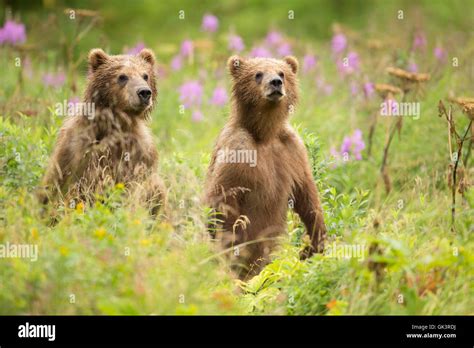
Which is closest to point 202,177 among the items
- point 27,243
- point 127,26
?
point 27,243

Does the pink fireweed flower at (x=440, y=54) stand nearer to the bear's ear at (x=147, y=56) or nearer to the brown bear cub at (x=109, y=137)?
the bear's ear at (x=147, y=56)

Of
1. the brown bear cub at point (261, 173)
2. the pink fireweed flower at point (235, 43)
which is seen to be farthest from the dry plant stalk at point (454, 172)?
the pink fireweed flower at point (235, 43)

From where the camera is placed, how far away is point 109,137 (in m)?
8.61

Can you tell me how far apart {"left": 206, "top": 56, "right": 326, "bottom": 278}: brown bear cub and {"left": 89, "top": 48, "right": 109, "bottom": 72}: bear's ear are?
54.9 inches

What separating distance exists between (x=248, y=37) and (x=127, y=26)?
3120mm

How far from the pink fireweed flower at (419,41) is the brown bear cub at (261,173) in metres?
4.69

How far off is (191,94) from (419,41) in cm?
326

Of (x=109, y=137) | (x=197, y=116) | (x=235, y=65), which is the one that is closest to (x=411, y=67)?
(x=197, y=116)

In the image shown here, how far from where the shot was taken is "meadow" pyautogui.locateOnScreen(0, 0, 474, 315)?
607 cm

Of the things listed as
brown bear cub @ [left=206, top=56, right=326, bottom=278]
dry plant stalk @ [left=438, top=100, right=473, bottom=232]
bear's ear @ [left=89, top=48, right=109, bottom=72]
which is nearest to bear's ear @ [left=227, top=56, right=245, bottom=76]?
brown bear cub @ [left=206, top=56, right=326, bottom=278]

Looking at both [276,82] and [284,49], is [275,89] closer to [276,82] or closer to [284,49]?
[276,82]

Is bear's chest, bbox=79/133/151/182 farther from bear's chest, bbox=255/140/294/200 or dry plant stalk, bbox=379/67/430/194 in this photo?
dry plant stalk, bbox=379/67/430/194

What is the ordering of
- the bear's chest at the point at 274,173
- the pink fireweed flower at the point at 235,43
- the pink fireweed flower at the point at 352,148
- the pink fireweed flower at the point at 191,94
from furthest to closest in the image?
the pink fireweed flower at the point at 191,94
the pink fireweed flower at the point at 235,43
the pink fireweed flower at the point at 352,148
the bear's chest at the point at 274,173

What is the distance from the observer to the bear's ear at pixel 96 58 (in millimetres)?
9097
